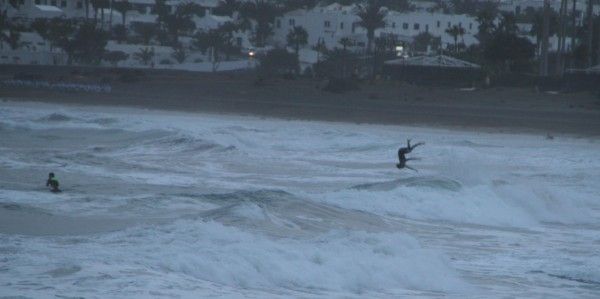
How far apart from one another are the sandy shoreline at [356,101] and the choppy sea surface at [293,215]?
341 cm

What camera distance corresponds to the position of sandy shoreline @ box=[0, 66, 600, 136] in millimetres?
36062

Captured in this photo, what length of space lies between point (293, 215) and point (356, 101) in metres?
25.2

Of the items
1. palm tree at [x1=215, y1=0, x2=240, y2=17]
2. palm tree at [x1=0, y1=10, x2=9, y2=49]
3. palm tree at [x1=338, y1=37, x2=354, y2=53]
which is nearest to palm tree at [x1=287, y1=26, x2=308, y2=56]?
palm tree at [x1=338, y1=37, x2=354, y2=53]

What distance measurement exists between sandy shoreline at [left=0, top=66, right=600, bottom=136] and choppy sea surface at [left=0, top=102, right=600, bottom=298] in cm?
341

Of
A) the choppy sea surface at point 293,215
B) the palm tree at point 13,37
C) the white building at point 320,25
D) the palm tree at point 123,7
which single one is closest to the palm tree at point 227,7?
the white building at point 320,25

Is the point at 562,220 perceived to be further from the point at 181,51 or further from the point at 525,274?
the point at 181,51

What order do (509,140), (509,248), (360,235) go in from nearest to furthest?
(360,235) → (509,248) → (509,140)

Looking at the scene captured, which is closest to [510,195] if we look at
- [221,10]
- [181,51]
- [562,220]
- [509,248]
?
[562,220]

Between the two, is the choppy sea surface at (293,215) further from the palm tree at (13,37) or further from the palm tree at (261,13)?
the palm tree at (261,13)

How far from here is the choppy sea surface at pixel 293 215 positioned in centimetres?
1200

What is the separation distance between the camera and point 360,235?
14477 mm

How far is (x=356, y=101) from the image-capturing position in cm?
4184

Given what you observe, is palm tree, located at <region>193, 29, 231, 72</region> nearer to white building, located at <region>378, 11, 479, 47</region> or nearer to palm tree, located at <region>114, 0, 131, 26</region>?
palm tree, located at <region>114, 0, 131, 26</region>

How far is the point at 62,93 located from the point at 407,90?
528 inches
